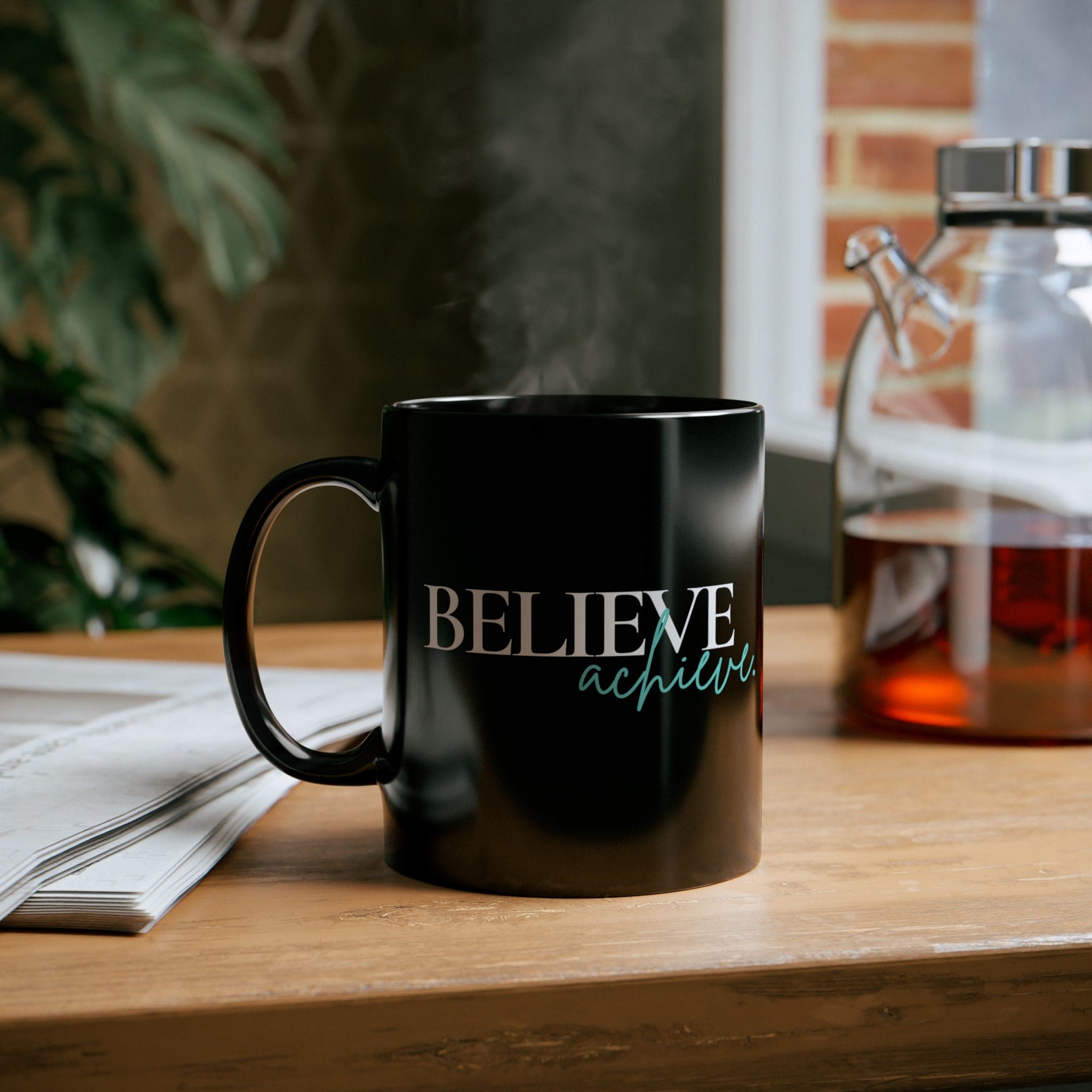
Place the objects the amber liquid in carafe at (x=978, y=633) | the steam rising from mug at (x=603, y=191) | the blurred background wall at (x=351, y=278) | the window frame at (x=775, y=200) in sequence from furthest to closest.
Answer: the blurred background wall at (x=351, y=278) → the steam rising from mug at (x=603, y=191) → the window frame at (x=775, y=200) → the amber liquid in carafe at (x=978, y=633)

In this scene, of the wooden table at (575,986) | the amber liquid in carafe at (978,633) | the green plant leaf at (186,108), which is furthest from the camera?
the green plant leaf at (186,108)

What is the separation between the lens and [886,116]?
5.19 feet

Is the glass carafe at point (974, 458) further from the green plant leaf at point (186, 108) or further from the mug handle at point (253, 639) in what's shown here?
the green plant leaf at point (186, 108)

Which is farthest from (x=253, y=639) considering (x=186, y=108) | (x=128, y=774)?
(x=186, y=108)

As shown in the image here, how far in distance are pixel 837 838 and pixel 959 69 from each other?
1304 mm

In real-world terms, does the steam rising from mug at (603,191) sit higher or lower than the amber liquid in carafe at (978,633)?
higher

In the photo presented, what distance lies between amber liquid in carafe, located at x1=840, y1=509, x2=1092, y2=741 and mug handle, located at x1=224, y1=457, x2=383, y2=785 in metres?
0.27

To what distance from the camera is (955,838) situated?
467 millimetres

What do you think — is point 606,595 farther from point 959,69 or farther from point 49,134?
point 49,134

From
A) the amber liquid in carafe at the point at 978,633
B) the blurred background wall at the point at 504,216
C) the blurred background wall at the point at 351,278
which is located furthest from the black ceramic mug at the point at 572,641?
the blurred background wall at the point at 351,278

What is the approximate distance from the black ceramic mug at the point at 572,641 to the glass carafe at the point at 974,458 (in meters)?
0.20

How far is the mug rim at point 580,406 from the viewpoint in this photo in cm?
40

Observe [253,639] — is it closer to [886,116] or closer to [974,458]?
[974,458]

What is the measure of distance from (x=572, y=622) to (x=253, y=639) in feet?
0.36
